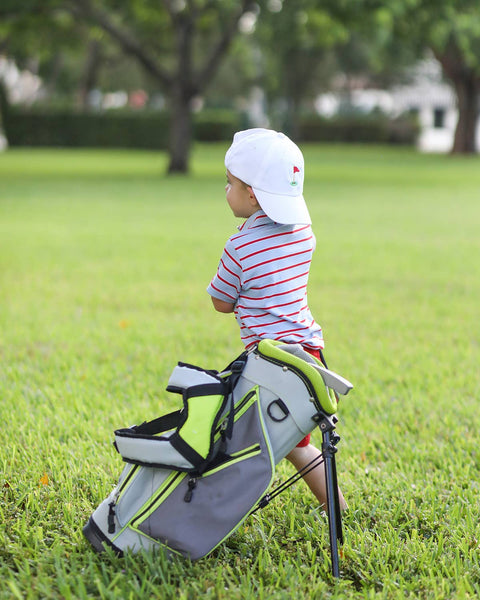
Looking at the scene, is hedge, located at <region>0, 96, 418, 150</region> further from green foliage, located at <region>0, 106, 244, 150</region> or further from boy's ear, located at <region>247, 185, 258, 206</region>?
boy's ear, located at <region>247, 185, 258, 206</region>

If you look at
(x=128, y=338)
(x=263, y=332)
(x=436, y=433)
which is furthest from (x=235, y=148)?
(x=128, y=338)

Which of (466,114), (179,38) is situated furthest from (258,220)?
(466,114)

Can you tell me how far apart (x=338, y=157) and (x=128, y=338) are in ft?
A: 94.0

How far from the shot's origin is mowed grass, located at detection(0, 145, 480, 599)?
2.33 m

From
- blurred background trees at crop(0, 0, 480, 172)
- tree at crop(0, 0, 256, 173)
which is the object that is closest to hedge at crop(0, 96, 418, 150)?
blurred background trees at crop(0, 0, 480, 172)

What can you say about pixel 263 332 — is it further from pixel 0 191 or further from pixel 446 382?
pixel 0 191

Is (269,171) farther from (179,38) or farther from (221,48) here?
(179,38)

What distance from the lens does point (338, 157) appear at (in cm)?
3266

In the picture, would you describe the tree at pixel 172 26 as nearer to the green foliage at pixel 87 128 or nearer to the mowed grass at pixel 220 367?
the mowed grass at pixel 220 367

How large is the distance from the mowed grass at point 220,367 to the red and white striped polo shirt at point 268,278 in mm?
678

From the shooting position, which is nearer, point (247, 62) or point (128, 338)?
point (128, 338)

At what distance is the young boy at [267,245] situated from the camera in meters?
2.35

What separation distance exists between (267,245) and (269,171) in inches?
8.8

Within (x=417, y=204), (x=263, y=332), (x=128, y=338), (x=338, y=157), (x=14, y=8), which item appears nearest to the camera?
(x=263, y=332)
